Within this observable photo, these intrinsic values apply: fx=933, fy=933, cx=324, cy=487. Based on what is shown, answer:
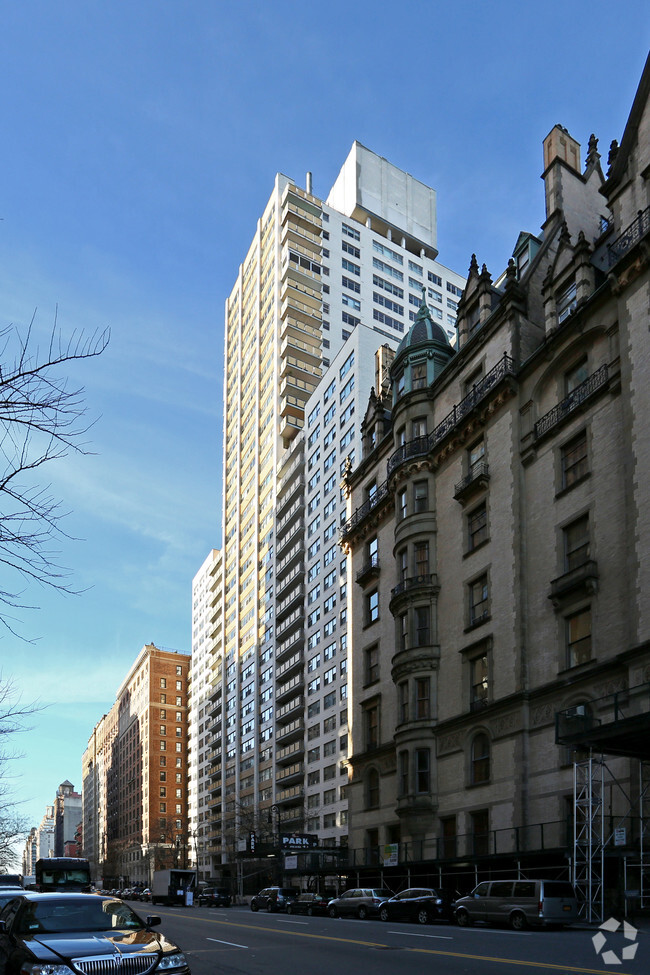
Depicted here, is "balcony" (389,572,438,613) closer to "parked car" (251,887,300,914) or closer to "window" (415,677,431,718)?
"window" (415,677,431,718)

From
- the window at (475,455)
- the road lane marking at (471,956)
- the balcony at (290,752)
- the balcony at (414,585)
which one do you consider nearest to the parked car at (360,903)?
the road lane marking at (471,956)

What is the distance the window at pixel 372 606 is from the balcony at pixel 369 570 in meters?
0.85

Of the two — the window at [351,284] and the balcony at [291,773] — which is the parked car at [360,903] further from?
the window at [351,284]

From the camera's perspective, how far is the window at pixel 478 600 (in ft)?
136

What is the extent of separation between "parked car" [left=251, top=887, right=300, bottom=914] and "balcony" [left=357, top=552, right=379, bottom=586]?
57.1 ft

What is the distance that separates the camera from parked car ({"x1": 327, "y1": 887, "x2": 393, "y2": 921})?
122ft

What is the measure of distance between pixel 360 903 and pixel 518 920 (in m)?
12.8

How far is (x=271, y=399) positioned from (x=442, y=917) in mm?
80898

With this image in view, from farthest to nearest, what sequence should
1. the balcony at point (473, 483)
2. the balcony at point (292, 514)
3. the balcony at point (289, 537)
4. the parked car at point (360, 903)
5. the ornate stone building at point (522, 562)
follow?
the balcony at point (292, 514) < the balcony at point (289, 537) < the balcony at point (473, 483) < the parked car at point (360, 903) < the ornate stone building at point (522, 562)

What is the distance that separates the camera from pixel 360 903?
1496 inches

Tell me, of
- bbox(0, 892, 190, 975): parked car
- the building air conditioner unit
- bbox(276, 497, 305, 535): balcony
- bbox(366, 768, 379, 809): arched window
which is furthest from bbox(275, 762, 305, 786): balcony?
bbox(0, 892, 190, 975): parked car

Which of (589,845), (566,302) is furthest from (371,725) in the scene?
(566,302)

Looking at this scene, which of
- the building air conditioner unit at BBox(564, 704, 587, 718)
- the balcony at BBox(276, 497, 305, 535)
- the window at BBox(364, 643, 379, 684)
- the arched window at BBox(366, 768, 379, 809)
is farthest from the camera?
the balcony at BBox(276, 497, 305, 535)

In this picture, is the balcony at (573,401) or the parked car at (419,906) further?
the balcony at (573,401)
